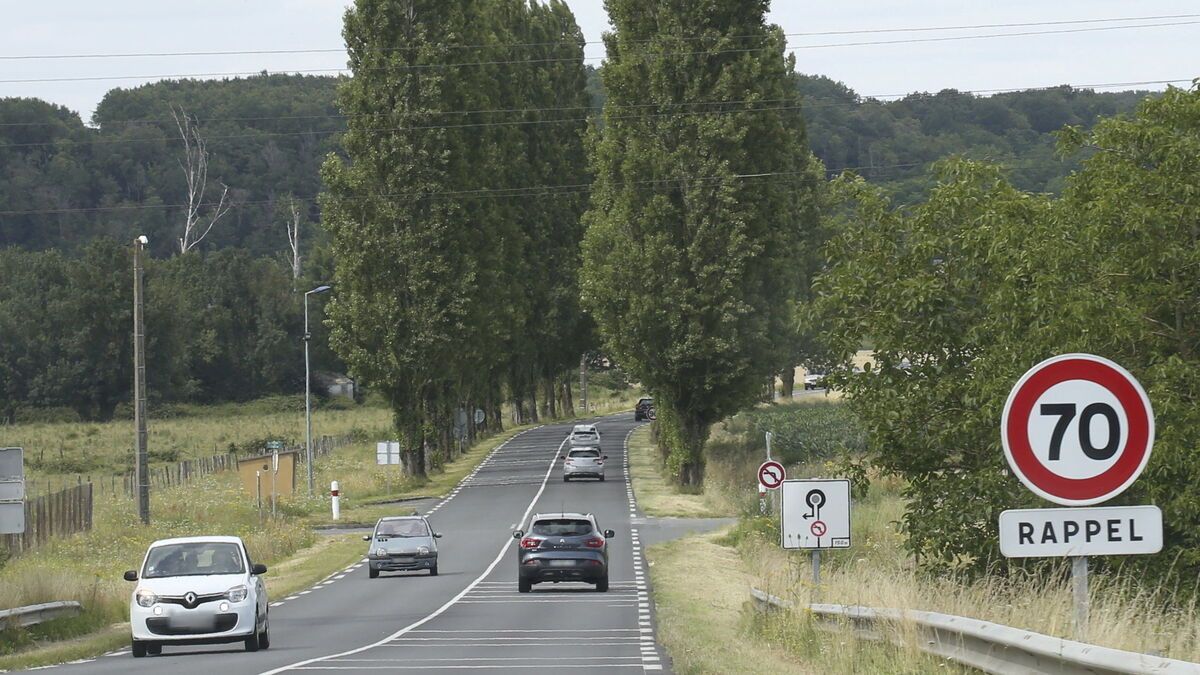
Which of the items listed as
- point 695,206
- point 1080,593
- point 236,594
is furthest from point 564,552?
point 695,206

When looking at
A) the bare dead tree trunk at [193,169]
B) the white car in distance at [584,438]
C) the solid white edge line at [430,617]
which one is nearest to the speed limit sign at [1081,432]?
the solid white edge line at [430,617]

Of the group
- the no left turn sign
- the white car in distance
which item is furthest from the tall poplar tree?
the no left turn sign

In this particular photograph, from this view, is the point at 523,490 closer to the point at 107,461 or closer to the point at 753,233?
the point at 753,233

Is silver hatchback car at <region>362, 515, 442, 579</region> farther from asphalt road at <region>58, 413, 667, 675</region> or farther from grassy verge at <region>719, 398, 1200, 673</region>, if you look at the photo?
grassy verge at <region>719, 398, 1200, 673</region>

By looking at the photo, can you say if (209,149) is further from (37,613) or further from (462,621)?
(37,613)

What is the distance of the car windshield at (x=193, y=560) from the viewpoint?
23.8 meters

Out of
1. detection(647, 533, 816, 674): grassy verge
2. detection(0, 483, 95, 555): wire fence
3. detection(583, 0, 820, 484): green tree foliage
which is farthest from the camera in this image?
detection(583, 0, 820, 484): green tree foliage

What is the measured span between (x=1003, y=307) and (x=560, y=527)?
15352mm

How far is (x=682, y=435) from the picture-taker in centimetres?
6475

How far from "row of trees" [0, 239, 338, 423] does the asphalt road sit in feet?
244

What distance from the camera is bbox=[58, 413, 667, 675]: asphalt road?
824 inches

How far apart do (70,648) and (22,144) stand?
15321cm

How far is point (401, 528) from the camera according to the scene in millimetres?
42031

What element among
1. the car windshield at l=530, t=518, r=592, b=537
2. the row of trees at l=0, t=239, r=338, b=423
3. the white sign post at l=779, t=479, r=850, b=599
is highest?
the row of trees at l=0, t=239, r=338, b=423
